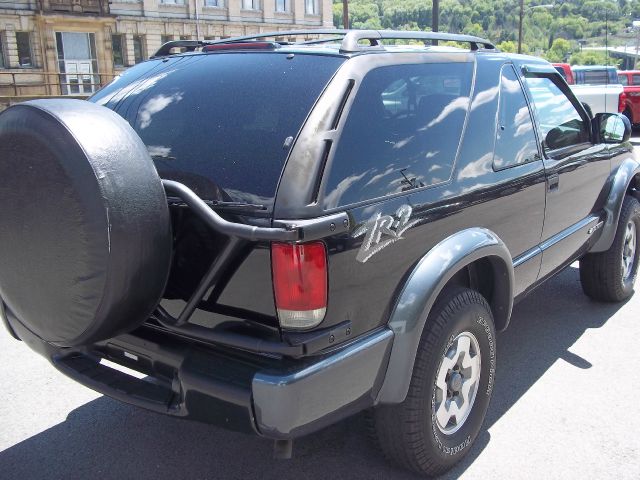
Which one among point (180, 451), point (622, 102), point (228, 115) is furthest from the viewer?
point (622, 102)

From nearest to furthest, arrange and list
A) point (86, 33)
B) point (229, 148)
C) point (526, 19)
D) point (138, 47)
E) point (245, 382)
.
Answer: point (245, 382) < point (229, 148) < point (86, 33) < point (138, 47) < point (526, 19)

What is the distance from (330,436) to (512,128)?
187 centimetres

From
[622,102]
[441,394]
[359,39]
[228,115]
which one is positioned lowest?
[441,394]

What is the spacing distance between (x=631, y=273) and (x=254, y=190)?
3974mm

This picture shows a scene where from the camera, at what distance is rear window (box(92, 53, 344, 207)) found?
238 cm

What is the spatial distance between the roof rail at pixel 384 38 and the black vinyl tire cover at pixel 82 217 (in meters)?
0.98

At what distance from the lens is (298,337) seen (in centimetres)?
218

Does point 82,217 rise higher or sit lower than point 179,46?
lower

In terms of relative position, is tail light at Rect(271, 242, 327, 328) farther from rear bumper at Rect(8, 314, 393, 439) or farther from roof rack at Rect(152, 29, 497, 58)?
roof rack at Rect(152, 29, 497, 58)

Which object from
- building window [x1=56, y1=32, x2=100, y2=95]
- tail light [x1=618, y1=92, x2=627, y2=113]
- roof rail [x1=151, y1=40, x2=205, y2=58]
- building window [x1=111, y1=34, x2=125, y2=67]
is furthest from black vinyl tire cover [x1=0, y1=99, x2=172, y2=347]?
building window [x1=111, y1=34, x2=125, y2=67]

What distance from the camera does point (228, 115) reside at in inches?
102

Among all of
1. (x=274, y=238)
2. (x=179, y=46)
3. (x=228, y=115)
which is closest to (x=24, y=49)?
(x=179, y=46)

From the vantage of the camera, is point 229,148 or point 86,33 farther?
point 86,33

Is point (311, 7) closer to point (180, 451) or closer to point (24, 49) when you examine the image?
point (24, 49)
